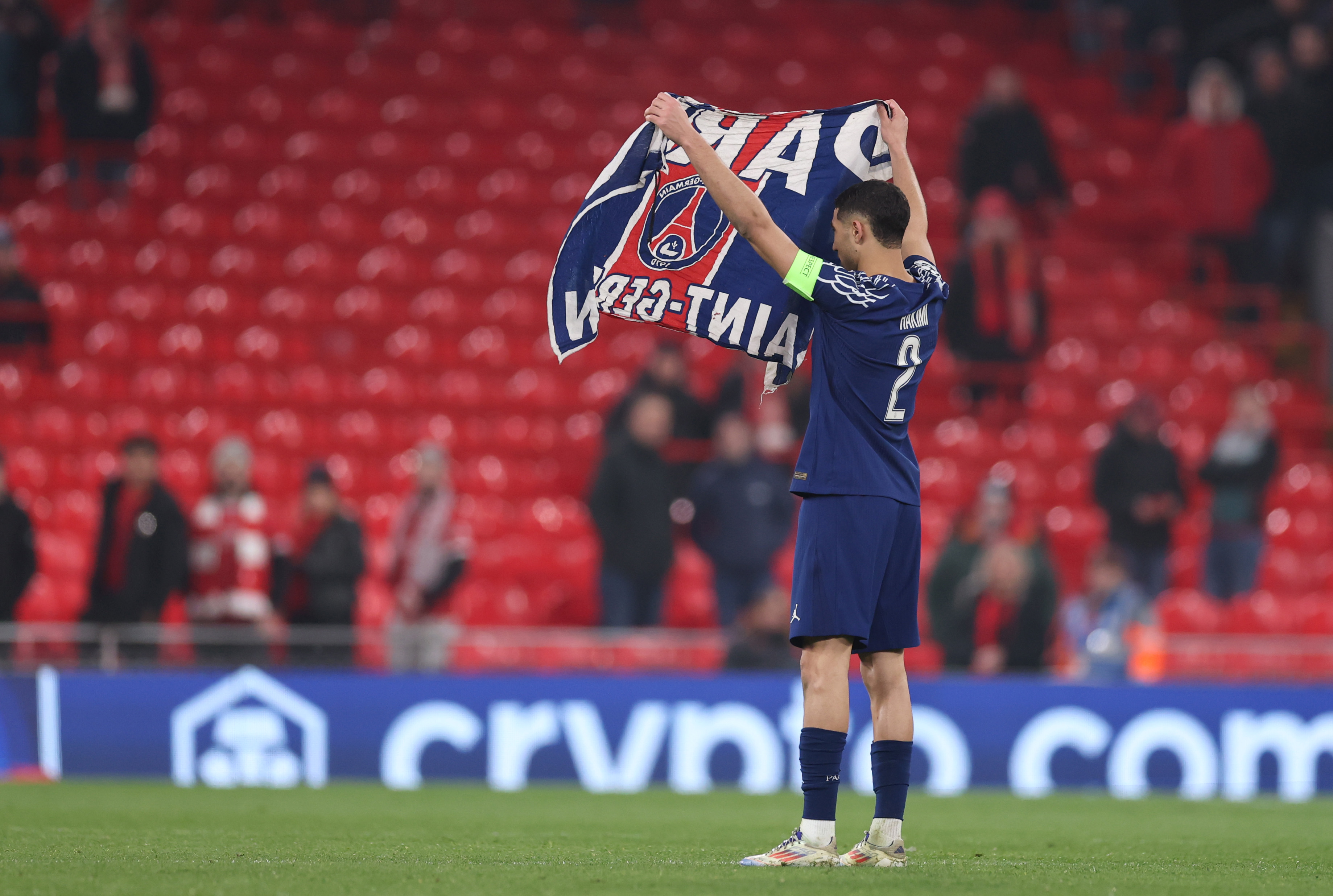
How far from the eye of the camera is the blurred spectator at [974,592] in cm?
1148

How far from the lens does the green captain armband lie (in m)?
5.56

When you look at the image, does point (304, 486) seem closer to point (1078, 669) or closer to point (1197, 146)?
point (1078, 669)

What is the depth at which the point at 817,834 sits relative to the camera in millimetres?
5527

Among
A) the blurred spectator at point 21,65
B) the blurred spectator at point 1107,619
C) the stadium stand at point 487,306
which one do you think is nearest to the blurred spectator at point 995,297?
the stadium stand at point 487,306

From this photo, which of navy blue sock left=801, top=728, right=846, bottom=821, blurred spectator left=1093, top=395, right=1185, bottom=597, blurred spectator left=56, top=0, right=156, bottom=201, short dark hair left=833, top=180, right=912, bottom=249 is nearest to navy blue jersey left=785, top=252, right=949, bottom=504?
short dark hair left=833, top=180, right=912, bottom=249

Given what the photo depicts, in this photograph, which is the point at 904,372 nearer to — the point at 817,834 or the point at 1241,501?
the point at 817,834

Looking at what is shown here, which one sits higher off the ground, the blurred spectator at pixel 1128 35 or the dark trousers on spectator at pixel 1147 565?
the blurred spectator at pixel 1128 35

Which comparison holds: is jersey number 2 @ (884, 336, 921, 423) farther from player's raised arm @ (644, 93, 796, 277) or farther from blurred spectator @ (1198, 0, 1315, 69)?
blurred spectator @ (1198, 0, 1315, 69)

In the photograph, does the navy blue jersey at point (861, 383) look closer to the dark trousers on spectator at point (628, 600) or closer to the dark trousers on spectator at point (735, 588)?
the dark trousers on spectator at point (628, 600)

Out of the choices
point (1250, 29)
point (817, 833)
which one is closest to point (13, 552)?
point (817, 833)

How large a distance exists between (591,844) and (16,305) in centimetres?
901

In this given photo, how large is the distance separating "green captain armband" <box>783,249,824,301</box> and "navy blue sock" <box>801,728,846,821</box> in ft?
4.37

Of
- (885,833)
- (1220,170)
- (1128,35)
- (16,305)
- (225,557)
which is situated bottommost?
(885,833)

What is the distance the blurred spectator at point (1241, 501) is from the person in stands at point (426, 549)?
→ 5.86m
